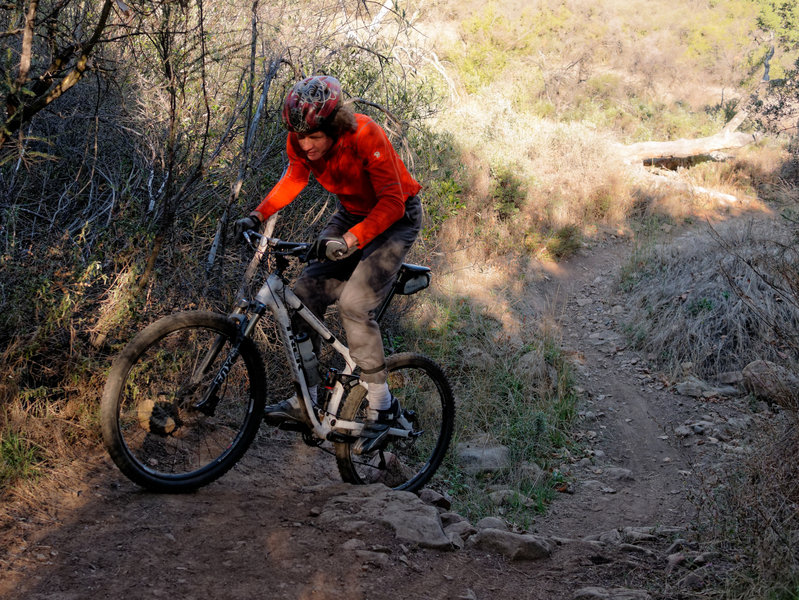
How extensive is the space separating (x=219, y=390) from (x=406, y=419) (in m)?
1.24

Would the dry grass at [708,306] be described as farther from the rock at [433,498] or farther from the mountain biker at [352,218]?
the mountain biker at [352,218]

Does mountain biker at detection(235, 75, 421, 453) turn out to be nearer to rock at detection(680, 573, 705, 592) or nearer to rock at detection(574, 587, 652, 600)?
rock at detection(574, 587, 652, 600)

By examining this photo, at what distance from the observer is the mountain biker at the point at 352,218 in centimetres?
344

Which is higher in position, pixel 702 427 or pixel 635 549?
pixel 702 427

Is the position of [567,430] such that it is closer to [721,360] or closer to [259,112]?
[721,360]

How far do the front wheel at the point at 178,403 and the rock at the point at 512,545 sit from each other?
4.58 ft

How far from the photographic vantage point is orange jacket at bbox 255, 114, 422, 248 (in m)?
3.56

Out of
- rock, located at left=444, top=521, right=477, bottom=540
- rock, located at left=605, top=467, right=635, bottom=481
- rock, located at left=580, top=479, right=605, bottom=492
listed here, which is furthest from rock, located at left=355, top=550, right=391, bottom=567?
rock, located at left=605, top=467, right=635, bottom=481

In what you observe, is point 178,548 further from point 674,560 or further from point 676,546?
point 676,546

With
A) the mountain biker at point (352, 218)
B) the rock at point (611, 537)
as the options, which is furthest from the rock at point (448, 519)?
the rock at point (611, 537)

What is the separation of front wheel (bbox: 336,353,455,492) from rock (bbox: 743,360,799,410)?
1922 mm

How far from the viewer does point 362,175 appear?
146 inches

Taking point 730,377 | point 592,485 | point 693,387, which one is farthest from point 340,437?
point 730,377

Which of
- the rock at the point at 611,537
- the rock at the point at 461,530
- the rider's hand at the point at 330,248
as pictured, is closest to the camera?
the rider's hand at the point at 330,248
